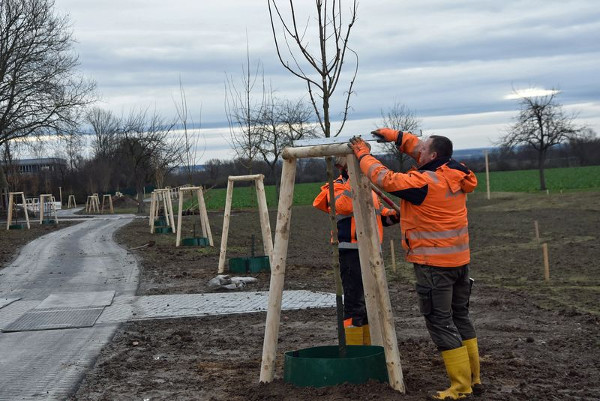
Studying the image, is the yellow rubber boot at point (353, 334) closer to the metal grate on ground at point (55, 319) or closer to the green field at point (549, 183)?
the metal grate on ground at point (55, 319)

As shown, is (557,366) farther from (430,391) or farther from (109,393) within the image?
(109,393)

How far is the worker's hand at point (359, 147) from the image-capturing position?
18.3 feet

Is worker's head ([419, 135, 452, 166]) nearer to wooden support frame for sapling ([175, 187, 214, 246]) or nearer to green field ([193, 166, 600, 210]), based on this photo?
wooden support frame for sapling ([175, 187, 214, 246])

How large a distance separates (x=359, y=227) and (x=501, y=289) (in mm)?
6974

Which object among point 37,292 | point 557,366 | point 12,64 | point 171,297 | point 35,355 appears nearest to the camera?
point 557,366

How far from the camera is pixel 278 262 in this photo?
5895 millimetres

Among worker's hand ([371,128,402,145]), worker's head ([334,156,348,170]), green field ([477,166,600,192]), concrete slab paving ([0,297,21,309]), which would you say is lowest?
green field ([477,166,600,192])

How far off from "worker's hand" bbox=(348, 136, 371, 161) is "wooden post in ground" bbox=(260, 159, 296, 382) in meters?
0.49

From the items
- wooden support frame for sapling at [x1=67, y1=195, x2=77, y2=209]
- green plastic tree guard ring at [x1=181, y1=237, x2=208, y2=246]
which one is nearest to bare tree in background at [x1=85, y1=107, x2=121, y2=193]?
wooden support frame for sapling at [x1=67, y1=195, x2=77, y2=209]

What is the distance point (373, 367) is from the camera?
5621 mm

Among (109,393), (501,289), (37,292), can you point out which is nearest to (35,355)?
(109,393)

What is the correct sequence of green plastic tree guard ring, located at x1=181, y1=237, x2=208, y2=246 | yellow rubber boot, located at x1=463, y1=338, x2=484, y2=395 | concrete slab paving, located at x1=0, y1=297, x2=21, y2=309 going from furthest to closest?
green plastic tree guard ring, located at x1=181, y1=237, x2=208, y2=246 < concrete slab paving, located at x1=0, y1=297, x2=21, y2=309 < yellow rubber boot, located at x1=463, y1=338, x2=484, y2=395

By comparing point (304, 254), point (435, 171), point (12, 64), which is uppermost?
point (12, 64)

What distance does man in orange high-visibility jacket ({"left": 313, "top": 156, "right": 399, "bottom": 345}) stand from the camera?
708 centimetres
